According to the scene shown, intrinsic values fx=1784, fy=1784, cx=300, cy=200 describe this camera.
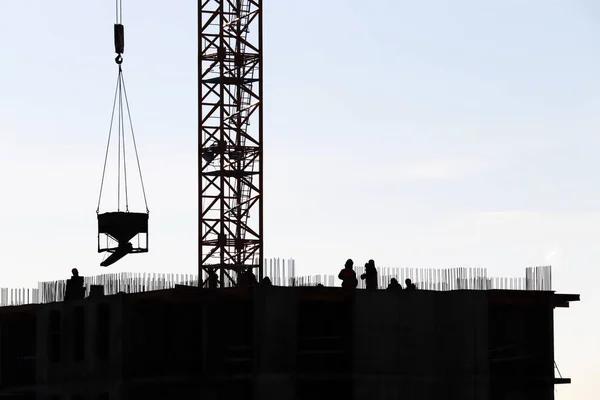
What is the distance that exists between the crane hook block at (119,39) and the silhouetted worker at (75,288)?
10.00 meters

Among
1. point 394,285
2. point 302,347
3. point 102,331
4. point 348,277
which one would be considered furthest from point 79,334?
point 394,285

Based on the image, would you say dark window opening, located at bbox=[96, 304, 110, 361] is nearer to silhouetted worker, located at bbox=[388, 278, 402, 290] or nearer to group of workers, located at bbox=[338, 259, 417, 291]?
group of workers, located at bbox=[338, 259, 417, 291]

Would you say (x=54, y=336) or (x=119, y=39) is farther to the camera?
(x=119, y=39)

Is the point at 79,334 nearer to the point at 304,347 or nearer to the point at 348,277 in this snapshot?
the point at 304,347

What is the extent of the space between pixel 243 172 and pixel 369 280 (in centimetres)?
2550

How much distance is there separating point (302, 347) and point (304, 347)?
0.12 metres

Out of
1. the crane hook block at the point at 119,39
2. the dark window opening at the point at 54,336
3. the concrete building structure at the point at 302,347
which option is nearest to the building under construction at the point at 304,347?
the concrete building structure at the point at 302,347

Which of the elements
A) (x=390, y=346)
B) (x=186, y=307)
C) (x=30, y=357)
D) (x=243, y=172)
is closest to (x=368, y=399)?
(x=390, y=346)

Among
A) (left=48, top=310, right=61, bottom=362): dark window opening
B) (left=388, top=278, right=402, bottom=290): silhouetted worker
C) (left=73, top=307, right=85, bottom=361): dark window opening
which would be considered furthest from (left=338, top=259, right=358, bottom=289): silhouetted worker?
(left=48, top=310, right=61, bottom=362): dark window opening

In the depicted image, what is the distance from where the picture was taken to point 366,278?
2341 inches

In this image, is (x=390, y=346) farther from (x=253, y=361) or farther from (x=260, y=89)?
(x=260, y=89)

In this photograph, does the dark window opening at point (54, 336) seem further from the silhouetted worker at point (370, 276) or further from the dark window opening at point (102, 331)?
the silhouetted worker at point (370, 276)

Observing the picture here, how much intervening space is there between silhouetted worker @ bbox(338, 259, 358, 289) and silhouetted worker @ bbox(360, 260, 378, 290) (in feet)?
1.55

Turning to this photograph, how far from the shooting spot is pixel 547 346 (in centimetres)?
6281
